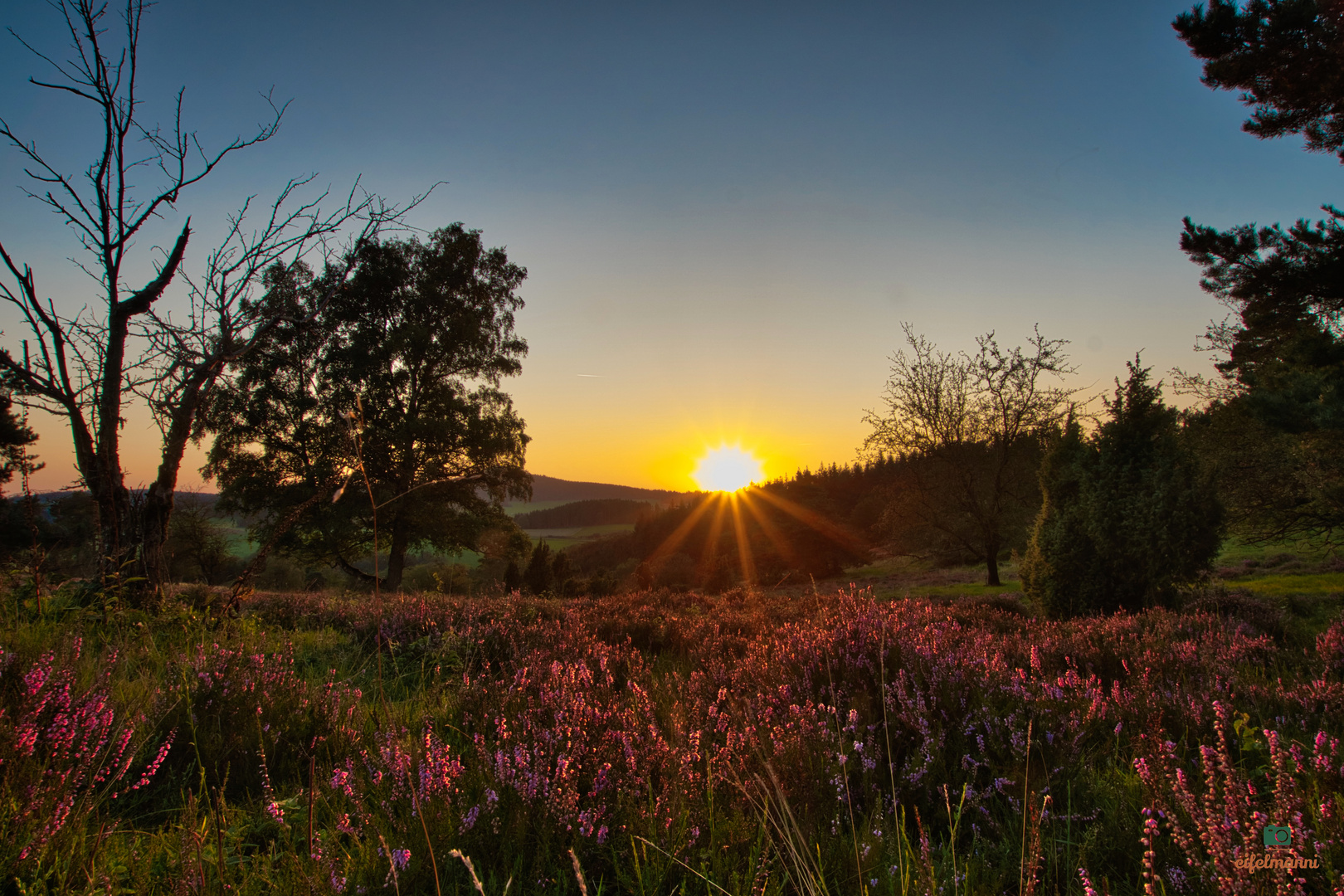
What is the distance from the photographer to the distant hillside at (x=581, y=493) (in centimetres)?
11653

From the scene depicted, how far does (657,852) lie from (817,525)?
39.7 m

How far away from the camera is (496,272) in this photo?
21938 millimetres

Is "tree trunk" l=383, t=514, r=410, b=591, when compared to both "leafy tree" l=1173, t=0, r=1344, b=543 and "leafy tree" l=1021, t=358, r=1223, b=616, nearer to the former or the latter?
"leafy tree" l=1021, t=358, r=1223, b=616

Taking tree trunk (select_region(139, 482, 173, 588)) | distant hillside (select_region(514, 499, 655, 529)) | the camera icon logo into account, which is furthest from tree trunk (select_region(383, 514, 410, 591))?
distant hillside (select_region(514, 499, 655, 529))

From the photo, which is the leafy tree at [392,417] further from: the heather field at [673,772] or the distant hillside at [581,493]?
the distant hillside at [581,493]

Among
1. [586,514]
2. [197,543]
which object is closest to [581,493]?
[586,514]

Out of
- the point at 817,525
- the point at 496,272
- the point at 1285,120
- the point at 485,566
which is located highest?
the point at 496,272

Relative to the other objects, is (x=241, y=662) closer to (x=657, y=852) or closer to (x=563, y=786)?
(x=563, y=786)

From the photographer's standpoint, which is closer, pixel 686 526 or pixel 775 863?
pixel 775 863

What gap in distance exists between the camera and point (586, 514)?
107375mm

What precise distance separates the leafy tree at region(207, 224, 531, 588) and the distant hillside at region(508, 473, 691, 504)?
8997cm

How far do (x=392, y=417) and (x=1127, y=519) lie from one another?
2001 cm

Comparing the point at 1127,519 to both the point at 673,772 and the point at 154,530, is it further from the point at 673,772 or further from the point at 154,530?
the point at 154,530

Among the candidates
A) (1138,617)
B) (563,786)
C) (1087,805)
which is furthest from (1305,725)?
(1138,617)
